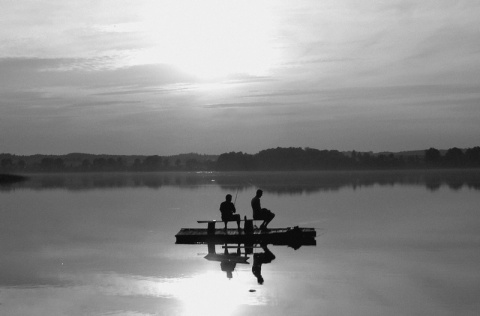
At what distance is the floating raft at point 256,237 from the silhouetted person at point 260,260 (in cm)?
60

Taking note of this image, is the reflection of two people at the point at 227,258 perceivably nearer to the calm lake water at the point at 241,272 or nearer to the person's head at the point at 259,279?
the calm lake water at the point at 241,272

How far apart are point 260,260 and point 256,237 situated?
3.42m

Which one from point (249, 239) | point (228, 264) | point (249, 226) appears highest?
point (249, 226)

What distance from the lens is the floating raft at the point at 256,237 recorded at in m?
27.0

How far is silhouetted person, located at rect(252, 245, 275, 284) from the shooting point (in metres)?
20.6

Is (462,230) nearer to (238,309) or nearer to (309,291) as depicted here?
(309,291)

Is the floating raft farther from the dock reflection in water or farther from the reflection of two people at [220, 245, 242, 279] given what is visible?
the reflection of two people at [220, 245, 242, 279]

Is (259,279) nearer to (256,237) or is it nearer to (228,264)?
(228,264)

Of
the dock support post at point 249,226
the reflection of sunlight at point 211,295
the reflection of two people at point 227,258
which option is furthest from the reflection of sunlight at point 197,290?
the dock support post at point 249,226

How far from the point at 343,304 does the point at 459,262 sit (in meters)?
8.18

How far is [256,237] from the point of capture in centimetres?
2702

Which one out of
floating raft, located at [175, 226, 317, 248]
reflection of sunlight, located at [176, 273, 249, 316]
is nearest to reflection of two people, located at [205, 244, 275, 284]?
floating raft, located at [175, 226, 317, 248]

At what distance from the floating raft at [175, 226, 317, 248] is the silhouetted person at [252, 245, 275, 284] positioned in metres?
0.60

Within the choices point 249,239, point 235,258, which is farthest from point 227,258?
point 249,239
